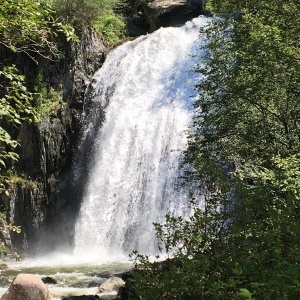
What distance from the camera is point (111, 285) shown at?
10453mm

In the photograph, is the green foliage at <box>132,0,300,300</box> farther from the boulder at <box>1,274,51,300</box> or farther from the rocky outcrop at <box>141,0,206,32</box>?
the rocky outcrop at <box>141,0,206,32</box>

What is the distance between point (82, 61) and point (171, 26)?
664 cm

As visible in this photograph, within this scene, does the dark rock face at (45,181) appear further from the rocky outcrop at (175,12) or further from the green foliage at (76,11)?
the rocky outcrop at (175,12)

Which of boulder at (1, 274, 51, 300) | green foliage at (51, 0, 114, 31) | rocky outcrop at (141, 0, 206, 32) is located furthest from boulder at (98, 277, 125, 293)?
rocky outcrop at (141, 0, 206, 32)

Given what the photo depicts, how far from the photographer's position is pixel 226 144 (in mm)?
8672

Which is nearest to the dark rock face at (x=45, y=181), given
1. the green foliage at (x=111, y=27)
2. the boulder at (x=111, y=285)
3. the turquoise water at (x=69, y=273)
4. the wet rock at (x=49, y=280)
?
the turquoise water at (x=69, y=273)

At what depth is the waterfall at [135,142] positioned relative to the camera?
1612cm

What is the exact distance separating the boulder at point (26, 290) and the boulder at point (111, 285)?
136 cm

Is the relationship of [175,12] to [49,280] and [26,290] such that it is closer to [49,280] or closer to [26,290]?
[49,280]

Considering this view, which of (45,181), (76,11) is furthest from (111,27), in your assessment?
(45,181)

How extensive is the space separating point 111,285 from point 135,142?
27.0 ft

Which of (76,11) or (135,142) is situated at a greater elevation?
(76,11)

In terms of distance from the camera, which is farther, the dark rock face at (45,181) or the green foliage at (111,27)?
the green foliage at (111,27)

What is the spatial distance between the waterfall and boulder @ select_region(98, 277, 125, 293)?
14.2 ft
